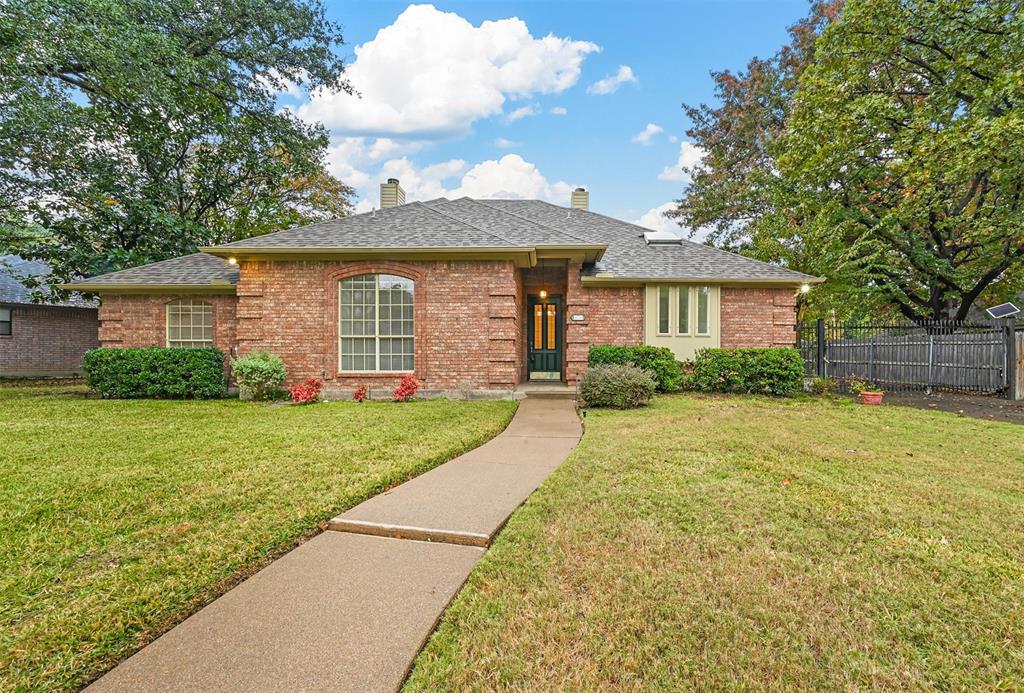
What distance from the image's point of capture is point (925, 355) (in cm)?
1225

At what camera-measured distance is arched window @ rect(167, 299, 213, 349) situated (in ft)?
38.9

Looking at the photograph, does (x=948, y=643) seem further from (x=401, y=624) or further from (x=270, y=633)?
(x=270, y=633)

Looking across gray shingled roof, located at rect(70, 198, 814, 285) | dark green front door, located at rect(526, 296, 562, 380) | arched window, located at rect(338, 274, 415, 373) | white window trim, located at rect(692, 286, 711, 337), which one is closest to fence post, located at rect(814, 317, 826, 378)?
gray shingled roof, located at rect(70, 198, 814, 285)

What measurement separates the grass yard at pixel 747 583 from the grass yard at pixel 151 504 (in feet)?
4.78

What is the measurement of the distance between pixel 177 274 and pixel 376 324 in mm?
6128

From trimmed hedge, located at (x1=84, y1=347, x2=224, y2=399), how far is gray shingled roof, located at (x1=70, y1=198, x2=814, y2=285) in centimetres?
210

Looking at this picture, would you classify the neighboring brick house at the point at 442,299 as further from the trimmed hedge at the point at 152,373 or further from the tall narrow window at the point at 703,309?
the trimmed hedge at the point at 152,373

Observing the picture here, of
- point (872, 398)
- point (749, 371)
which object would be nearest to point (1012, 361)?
point (872, 398)

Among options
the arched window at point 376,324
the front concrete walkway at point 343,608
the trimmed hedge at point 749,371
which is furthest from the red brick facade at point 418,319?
the front concrete walkway at point 343,608

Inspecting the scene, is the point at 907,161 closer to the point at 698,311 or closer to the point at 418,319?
the point at 698,311

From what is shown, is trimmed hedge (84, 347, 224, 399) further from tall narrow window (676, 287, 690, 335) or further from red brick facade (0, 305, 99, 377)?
red brick facade (0, 305, 99, 377)

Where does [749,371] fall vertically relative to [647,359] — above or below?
below

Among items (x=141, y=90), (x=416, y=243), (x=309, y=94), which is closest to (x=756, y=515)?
(x=416, y=243)

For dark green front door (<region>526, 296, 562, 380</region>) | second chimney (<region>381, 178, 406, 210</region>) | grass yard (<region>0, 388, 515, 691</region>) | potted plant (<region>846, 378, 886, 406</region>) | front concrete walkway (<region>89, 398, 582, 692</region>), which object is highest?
second chimney (<region>381, 178, 406, 210</region>)
